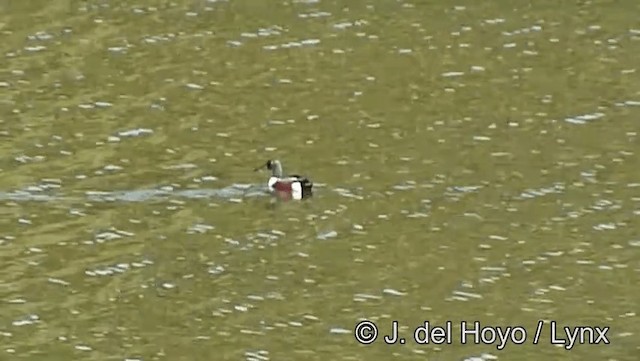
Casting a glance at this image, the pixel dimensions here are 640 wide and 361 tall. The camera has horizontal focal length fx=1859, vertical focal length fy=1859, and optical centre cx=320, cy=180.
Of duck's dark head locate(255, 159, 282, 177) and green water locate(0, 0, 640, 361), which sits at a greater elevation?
duck's dark head locate(255, 159, 282, 177)

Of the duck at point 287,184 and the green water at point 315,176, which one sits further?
the duck at point 287,184

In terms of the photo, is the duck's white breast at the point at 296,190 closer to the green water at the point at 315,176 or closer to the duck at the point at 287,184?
the duck at the point at 287,184

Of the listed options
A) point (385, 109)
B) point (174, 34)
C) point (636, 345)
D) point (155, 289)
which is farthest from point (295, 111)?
point (636, 345)

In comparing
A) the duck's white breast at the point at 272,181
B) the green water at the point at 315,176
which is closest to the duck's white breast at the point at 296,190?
the green water at the point at 315,176

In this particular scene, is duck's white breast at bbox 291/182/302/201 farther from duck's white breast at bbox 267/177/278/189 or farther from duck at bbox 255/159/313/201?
duck's white breast at bbox 267/177/278/189

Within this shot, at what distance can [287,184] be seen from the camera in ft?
141

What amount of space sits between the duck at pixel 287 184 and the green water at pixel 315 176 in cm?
34

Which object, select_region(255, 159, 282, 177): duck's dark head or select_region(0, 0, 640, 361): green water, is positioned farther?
select_region(255, 159, 282, 177): duck's dark head

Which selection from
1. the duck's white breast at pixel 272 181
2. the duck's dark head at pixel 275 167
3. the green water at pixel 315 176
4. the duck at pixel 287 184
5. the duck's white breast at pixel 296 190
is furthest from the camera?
the duck's dark head at pixel 275 167

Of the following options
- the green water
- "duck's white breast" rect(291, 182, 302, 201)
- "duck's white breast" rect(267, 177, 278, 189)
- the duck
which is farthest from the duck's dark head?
"duck's white breast" rect(291, 182, 302, 201)

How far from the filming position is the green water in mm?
36531

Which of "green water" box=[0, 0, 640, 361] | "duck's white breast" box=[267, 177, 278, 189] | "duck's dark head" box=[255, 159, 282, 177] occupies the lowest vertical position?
"green water" box=[0, 0, 640, 361]

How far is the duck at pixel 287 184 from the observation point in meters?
42.9

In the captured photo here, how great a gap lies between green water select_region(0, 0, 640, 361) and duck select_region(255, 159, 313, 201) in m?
0.34
